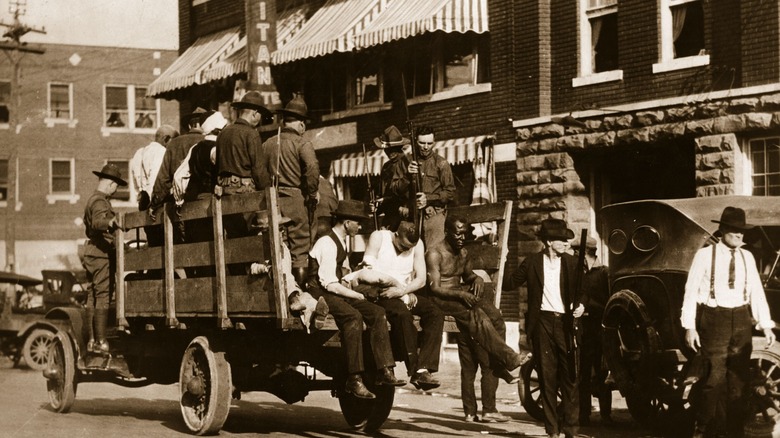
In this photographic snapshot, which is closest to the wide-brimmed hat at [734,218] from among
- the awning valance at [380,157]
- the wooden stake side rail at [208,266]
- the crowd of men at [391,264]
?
the crowd of men at [391,264]

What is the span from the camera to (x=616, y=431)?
1255 cm

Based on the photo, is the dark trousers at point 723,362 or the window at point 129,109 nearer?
the dark trousers at point 723,362

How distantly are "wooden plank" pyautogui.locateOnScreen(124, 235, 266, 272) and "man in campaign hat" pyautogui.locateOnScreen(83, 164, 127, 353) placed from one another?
18.8 inches

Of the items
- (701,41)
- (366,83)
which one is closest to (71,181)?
(366,83)

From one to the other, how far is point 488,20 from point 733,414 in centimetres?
1190

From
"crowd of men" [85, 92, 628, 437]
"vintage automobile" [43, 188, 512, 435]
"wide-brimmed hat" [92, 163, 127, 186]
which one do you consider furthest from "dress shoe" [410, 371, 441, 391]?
"wide-brimmed hat" [92, 163, 127, 186]

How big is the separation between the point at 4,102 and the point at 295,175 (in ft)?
139

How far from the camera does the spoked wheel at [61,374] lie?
1330cm

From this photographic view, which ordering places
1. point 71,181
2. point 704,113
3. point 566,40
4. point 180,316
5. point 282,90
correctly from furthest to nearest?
point 71,181
point 282,90
point 566,40
point 704,113
point 180,316

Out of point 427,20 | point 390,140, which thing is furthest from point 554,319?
point 427,20

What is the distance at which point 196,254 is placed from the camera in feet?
38.1

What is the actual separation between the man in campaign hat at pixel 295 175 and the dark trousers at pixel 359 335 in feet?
2.37

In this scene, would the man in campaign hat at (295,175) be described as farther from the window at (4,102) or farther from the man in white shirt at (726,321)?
the window at (4,102)

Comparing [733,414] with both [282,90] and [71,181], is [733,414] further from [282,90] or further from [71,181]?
[71,181]
